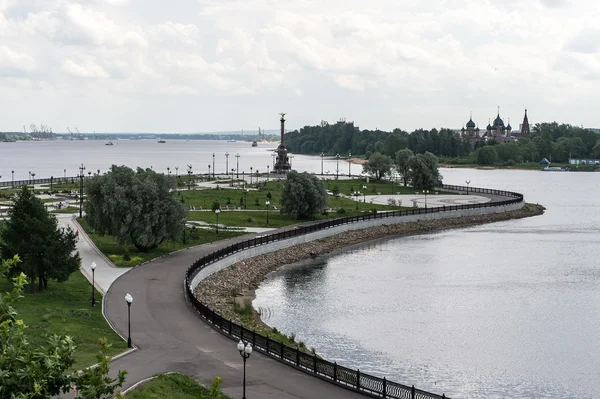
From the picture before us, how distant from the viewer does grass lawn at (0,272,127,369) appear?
90.6ft

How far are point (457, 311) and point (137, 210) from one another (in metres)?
21.7

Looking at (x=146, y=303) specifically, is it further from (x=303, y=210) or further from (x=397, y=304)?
(x=303, y=210)

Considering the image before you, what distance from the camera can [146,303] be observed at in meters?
35.0

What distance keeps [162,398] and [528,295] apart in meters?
30.6

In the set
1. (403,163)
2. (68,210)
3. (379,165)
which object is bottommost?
(68,210)

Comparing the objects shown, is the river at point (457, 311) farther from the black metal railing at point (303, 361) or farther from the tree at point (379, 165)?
the tree at point (379, 165)

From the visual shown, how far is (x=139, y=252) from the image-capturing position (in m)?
49.4

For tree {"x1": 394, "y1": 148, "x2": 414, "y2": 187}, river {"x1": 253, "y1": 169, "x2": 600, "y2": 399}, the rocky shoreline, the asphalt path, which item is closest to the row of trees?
tree {"x1": 394, "y1": 148, "x2": 414, "y2": 187}

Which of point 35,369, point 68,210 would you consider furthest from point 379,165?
point 35,369

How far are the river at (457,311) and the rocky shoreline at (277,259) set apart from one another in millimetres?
1066

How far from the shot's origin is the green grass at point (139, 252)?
1813 inches

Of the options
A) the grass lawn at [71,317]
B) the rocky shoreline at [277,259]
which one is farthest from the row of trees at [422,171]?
the grass lawn at [71,317]

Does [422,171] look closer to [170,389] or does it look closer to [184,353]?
[184,353]

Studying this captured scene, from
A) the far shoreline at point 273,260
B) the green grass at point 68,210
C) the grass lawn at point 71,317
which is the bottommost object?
the far shoreline at point 273,260
